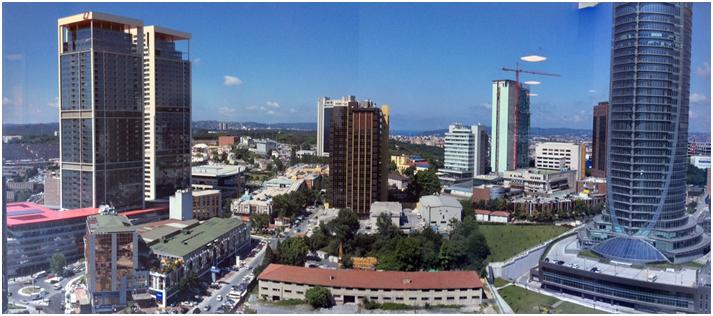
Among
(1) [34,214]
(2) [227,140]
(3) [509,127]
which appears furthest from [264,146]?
(3) [509,127]

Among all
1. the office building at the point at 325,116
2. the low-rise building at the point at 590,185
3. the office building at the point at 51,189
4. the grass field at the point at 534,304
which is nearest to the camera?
the grass field at the point at 534,304

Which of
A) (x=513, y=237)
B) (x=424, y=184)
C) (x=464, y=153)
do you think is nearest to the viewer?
(x=513, y=237)

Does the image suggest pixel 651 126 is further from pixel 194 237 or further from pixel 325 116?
pixel 194 237

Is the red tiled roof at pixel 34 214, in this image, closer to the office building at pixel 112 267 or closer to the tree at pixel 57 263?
the tree at pixel 57 263

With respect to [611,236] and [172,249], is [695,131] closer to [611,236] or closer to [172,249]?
[611,236]

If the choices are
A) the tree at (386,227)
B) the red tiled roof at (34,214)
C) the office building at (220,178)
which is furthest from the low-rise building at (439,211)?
the red tiled roof at (34,214)

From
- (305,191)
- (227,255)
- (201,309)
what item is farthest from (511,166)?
(201,309)
